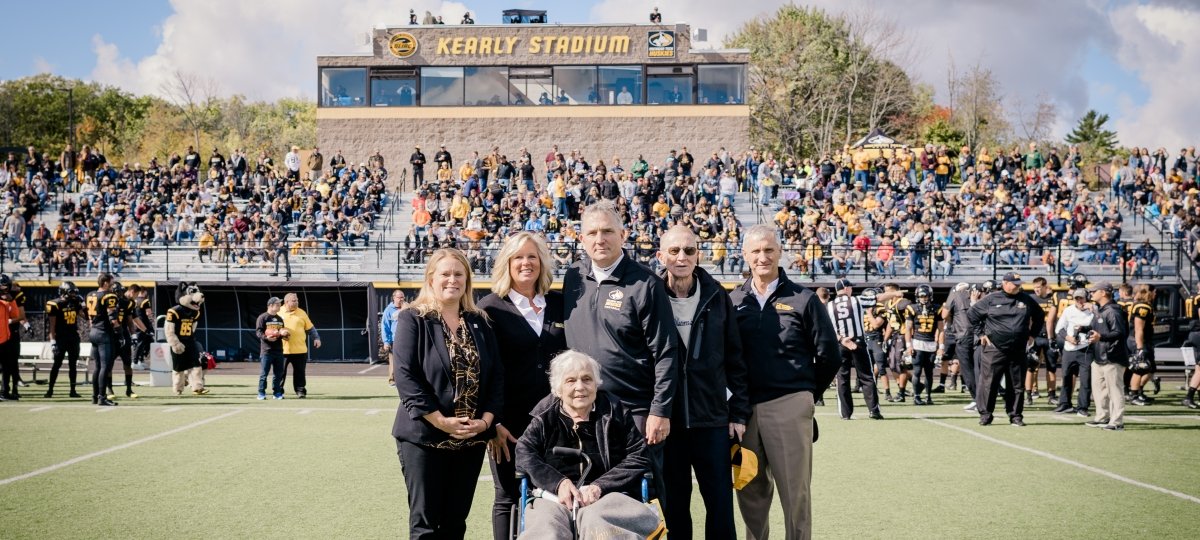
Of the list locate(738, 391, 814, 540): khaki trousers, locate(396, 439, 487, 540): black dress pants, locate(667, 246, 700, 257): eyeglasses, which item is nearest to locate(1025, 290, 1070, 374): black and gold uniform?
locate(738, 391, 814, 540): khaki trousers

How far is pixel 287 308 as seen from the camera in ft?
52.6

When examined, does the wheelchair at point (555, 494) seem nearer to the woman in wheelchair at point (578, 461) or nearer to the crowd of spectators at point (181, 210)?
the woman in wheelchair at point (578, 461)

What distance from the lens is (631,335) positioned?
5.29m

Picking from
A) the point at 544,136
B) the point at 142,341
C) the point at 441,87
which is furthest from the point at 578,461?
the point at 441,87

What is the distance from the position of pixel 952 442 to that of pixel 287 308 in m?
10.4

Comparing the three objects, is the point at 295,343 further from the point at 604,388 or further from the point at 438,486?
the point at 604,388

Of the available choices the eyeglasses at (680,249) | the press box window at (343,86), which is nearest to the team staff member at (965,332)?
the eyeglasses at (680,249)

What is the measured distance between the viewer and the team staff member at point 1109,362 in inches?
464

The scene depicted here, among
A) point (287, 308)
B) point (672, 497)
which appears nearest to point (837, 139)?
point (287, 308)

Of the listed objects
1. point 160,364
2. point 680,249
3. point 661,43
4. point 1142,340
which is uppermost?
point 661,43

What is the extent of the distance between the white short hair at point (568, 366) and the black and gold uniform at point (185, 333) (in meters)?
11.7

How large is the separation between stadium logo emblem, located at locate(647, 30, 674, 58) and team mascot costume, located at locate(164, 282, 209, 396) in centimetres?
2407

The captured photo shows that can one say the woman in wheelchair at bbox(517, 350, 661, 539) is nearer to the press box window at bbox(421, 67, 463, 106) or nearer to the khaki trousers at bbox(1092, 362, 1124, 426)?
the khaki trousers at bbox(1092, 362, 1124, 426)

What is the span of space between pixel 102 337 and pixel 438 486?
10620 millimetres
